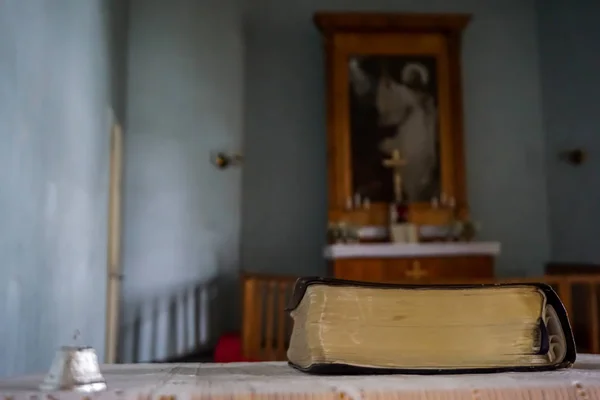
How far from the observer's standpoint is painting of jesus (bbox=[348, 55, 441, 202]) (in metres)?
5.57

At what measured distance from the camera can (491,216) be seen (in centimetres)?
599

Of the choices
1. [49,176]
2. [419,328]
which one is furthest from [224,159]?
[419,328]

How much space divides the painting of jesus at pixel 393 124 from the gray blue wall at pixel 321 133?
420 mm

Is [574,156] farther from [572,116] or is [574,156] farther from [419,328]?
[419,328]

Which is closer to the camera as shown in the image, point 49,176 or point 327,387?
point 327,387

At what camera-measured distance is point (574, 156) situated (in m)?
5.46

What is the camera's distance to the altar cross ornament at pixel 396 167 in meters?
5.47

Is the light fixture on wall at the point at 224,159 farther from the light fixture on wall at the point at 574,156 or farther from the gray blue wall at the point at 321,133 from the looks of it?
the light fixture on wall at the point at 574,156

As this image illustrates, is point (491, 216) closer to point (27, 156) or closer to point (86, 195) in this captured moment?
point (86, 195)

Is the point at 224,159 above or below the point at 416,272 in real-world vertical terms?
above

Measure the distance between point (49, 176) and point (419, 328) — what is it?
2.13 m

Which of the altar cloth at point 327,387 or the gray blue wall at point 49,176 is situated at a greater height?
the gray blue wall at point 49,176

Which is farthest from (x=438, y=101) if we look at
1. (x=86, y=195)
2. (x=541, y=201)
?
(x=86, y=195)

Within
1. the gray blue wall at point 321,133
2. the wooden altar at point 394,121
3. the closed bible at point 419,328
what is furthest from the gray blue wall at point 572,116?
the closed bible at point 419,328
